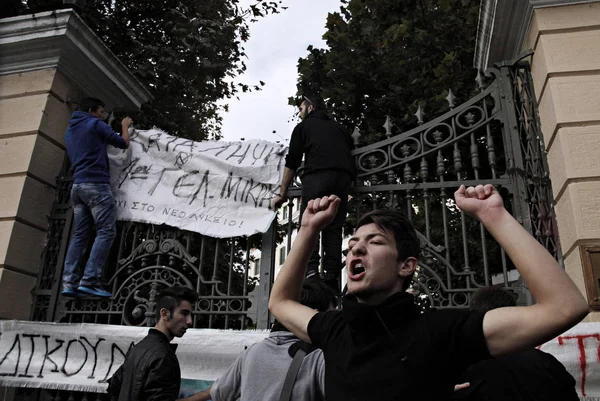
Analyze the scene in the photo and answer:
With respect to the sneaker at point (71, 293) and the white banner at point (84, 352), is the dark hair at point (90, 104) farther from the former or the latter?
the white banner at point (84, 352)

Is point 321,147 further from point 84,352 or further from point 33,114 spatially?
point 33,114

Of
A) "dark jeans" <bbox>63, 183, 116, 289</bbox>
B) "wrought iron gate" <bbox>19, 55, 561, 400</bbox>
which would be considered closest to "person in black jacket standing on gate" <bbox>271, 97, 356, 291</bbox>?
"wrought iron gate" <bbox>19, 55, 561, 400</bbox>

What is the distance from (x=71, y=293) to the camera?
5195 millimetres

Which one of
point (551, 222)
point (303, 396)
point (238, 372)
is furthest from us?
point (551, 222)

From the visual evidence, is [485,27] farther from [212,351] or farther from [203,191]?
[212,351]

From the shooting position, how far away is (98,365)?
15.5 ft

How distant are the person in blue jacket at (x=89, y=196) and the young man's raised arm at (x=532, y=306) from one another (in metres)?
4.44

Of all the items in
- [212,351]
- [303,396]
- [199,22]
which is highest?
[199,22]

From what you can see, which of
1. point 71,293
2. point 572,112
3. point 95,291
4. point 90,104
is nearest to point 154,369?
point 95,291

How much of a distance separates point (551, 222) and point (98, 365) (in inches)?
159

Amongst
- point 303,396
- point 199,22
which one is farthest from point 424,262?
point 199,22

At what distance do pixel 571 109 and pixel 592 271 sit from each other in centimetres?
136

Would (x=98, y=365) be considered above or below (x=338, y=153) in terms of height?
below

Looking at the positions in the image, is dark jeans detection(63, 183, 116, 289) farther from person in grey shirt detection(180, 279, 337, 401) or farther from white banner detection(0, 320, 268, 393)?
person in grey shirt detection(180, 279, 337, 401)
